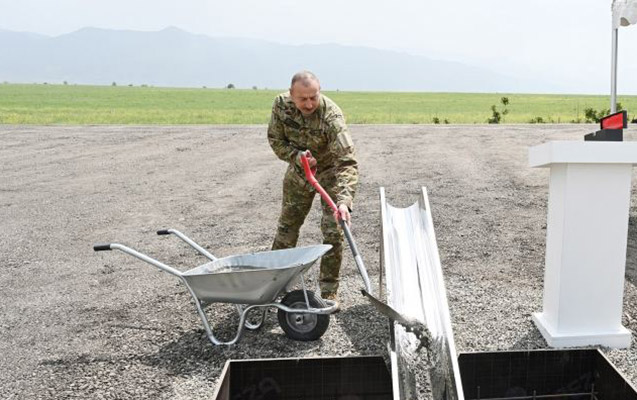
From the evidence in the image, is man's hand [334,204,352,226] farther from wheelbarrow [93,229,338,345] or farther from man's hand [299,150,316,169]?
man's hand [299,150,316,169]

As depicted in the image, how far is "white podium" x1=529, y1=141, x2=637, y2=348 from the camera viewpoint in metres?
3.83

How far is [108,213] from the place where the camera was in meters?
8.59

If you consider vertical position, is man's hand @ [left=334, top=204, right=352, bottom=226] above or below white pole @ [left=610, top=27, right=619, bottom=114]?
below

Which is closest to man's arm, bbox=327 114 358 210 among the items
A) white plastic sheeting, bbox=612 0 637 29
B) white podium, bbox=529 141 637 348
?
white podium, bbox=529 141 637 348

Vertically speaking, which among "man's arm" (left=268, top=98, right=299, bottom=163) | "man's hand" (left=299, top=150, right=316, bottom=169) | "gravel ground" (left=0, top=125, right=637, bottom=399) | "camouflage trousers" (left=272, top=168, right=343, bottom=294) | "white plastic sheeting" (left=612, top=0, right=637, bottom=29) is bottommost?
"gravel ground" (left=0, top=125, right=637, bottom=399)

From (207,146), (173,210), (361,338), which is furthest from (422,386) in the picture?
(207,146)

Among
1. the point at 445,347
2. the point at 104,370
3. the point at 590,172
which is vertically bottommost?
the point at 104,370

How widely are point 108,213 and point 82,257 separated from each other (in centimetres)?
208

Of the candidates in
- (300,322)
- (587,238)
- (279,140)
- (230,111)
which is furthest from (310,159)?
(230,111)

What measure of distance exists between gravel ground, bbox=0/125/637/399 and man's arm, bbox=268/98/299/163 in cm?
116

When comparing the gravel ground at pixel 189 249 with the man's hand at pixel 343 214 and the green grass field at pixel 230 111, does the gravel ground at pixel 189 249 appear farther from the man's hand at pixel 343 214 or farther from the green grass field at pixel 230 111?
the green grass field at pixel 230 111

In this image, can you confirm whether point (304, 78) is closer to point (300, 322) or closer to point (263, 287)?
point (263, 287)

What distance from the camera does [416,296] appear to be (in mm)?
3627

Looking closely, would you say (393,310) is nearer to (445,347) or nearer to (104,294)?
(445,347)
